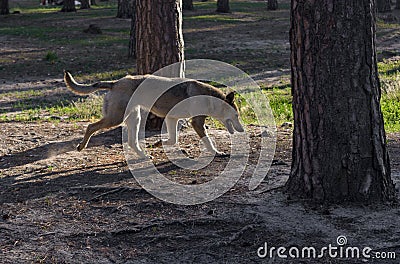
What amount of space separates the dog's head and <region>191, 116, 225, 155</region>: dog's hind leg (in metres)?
0.38

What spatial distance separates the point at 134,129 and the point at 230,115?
1255mm

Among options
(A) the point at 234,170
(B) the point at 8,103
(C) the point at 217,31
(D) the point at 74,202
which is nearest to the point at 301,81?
(A) the point at 234,170

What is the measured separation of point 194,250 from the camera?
538cm

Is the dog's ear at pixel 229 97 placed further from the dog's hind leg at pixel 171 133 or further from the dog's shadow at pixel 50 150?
the dog's shadow at pixel 50 150

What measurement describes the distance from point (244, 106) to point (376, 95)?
6.50 metres

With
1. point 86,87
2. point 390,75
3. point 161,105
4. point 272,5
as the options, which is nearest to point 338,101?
point 161,105

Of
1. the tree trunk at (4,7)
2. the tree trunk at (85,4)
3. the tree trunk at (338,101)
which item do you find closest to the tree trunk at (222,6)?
the tree trunk at (85,4)

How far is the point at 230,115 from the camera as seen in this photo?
895 centimetres

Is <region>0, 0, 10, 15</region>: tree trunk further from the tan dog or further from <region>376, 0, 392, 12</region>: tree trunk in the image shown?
the tan dog

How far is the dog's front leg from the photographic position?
8391mm

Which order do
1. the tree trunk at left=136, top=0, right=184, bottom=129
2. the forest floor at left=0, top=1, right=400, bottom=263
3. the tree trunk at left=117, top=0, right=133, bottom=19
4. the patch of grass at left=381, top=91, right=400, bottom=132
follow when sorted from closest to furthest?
the forest floor at left=0, top=1, right=400, bottom=263 → the tree trunk at left=136, top=0, right=184, bottom=129 → the patch of grass at left=381, top=91, right=400, bottom=132 → the tree trunk at left=117, top=0, right=133, bottom=19

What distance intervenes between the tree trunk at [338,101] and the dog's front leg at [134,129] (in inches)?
104

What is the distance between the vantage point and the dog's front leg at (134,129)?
839 centimetres

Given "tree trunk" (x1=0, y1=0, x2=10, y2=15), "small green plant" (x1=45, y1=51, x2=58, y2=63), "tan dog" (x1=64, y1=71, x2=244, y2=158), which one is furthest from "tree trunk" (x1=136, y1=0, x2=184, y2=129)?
"tree trunk" (x1=0, y1=0, x2=10, y2=15)
